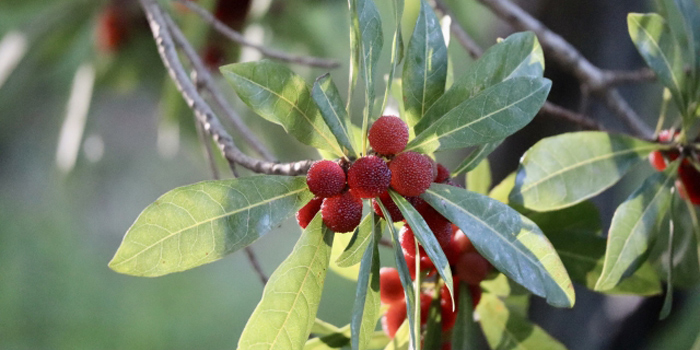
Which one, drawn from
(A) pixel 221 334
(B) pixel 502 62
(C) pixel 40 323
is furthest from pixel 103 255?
(B) pixel 502 62

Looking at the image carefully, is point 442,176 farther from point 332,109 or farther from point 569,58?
point 569,58

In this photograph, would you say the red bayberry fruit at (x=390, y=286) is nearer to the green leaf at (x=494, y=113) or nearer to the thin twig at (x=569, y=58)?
the green leaf at (x=494, y=113)

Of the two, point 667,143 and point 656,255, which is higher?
point 667,143

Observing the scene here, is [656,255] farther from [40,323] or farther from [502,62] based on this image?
[40,323]

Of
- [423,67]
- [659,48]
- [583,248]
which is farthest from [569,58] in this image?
[423,67]

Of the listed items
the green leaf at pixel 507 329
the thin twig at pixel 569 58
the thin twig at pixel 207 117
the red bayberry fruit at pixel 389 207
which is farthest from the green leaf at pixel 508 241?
the thin twig at pixel 569 58

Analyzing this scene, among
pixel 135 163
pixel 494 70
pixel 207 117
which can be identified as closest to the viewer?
pixel 494 70
